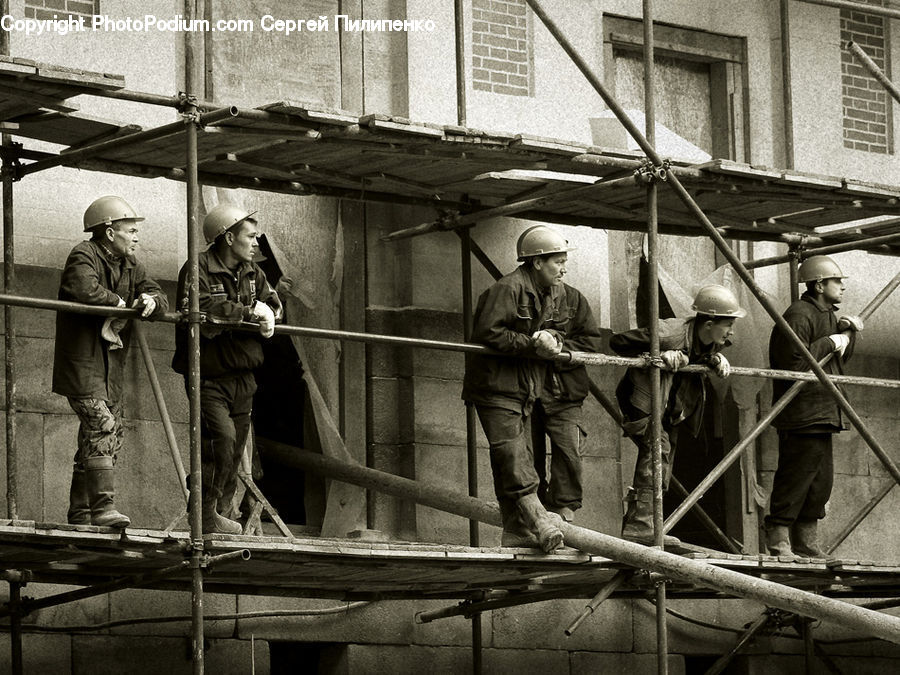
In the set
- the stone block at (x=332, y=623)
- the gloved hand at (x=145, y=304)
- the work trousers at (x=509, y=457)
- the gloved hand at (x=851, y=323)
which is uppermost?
the gloved hand at (x=851, y=323)

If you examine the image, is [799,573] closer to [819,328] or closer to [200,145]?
[819,328]

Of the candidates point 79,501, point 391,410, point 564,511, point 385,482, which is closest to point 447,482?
point 391,410

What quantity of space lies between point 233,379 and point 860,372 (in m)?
7.18

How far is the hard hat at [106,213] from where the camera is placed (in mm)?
14180

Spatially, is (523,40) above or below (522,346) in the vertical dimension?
above

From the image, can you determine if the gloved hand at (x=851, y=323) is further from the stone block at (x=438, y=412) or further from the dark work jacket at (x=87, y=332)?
the dark work jacket at (x=87, y=332)

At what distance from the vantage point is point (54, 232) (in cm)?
1549

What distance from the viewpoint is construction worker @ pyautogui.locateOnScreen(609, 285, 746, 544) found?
1588 cm

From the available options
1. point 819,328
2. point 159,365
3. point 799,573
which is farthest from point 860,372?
point 159,365

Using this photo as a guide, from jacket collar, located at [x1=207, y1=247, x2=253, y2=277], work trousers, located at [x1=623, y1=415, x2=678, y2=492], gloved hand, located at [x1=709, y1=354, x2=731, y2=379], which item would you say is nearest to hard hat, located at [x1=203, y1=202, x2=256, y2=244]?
jacket collar, located at [x1=207, y1=247, x2=253, y2=277]

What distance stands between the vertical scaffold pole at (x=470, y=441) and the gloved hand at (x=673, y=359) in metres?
1.76

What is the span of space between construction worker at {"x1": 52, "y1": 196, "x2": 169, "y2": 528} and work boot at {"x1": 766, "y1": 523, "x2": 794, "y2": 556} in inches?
223

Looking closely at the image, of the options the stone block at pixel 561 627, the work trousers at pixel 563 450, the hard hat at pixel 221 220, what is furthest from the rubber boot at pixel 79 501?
the stone block at pixel 561 627

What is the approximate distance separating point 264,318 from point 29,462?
88.6 inches
